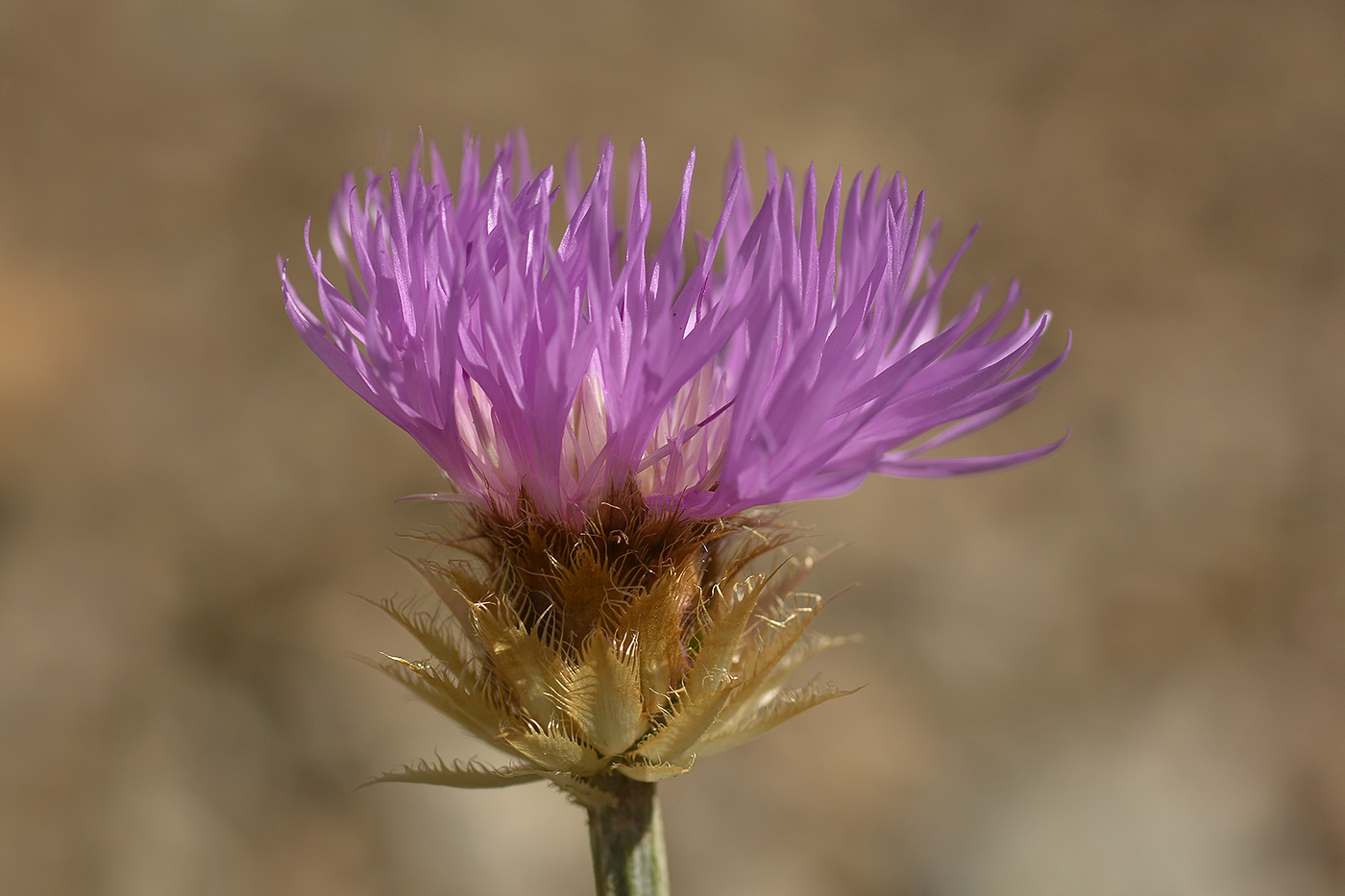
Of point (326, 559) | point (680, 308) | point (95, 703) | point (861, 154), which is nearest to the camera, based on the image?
point (680, 308)

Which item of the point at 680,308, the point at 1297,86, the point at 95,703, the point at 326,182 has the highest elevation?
the point at 1297,86

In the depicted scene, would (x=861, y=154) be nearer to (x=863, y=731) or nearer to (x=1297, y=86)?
(x=1297, y=86)

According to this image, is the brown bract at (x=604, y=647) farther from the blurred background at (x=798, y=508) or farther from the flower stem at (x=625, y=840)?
the blurred background at (x=798, y=508)

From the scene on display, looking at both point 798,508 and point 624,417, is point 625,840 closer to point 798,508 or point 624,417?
point 624,417

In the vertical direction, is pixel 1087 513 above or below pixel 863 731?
above

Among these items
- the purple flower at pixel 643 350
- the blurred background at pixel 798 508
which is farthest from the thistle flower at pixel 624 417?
the blurred background at pixel 798 508

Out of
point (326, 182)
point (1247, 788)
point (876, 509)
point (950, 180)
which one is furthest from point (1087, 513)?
point (326, 182)
